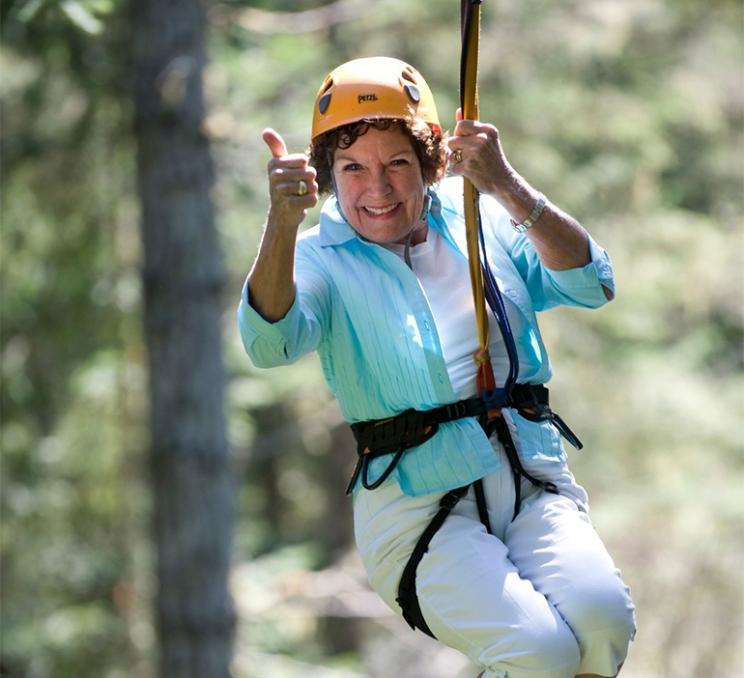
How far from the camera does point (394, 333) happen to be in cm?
329

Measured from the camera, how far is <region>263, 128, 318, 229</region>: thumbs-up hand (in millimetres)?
3020

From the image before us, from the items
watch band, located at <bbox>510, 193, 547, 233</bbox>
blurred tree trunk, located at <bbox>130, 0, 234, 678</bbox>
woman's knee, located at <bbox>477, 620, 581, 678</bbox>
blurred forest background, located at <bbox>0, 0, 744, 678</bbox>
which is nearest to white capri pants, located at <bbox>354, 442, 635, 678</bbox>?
woman's knee, located at <bbox>477, 620, 581, 678</bbox>

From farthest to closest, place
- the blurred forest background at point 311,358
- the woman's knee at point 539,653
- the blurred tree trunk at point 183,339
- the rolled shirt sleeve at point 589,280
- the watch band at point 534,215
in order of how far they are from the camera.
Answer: the blurred forest background at point 311,358
the blurred tree trunk at point 183,339
the rolled shirt sleeve at point 589,280
the watch band at point 534,215
the woman's knee at point 539,653

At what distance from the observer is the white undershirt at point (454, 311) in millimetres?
3346

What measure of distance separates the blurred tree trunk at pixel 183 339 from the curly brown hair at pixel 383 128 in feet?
17.4

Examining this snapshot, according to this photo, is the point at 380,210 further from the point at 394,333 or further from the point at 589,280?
the point at 589,280

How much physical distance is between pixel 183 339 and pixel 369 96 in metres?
5.68

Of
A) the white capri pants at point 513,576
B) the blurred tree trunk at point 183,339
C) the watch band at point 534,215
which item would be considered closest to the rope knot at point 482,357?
the white capri pants at point 513,576

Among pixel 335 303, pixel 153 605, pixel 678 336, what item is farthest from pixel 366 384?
pixel 678 336

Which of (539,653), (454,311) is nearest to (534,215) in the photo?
(454,311)

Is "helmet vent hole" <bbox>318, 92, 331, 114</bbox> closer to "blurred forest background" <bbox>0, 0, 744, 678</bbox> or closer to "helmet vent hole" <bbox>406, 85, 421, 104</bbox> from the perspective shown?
"helmet vent hole" <bbox>406, 85, 421, 104</bbox>

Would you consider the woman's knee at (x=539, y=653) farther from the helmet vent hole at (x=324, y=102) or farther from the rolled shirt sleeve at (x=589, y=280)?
the helmet vent hole at (x=324, y=102)

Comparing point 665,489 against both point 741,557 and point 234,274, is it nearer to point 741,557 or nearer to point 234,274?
point 741,557

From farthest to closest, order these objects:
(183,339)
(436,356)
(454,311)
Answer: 1. (183,339)
2. (454,311)
3. (436,356)
